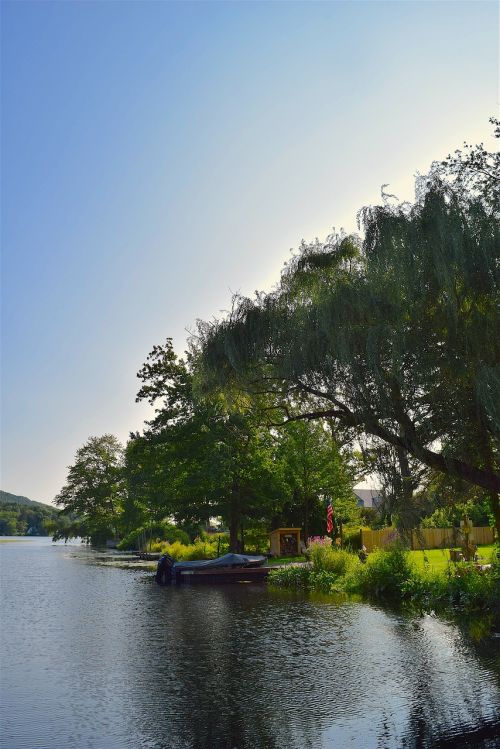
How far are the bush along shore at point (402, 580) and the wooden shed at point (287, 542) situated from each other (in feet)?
35.6

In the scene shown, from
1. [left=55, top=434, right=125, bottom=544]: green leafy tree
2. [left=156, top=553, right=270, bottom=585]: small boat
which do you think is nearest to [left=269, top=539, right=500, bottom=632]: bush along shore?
[left=156, top=553, right=270, bottom=585]: small boat

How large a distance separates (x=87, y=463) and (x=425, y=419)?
100875mm

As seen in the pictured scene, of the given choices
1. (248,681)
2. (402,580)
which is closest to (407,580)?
(402,580)

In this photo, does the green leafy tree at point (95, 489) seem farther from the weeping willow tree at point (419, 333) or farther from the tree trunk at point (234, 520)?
the weeping willow tree at point (419, 333)

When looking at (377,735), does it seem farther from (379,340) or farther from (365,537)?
(365,537)

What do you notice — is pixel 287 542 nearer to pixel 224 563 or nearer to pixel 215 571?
pixel 224 563

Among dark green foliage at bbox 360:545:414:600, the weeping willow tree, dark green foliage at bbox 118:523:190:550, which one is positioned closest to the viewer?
the weeping willow tree

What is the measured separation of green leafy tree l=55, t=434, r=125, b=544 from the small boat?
68654 millimetres

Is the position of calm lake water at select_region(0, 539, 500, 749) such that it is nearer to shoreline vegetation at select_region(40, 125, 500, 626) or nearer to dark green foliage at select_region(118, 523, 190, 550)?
shoreline vegetation at select_region(40, 125, 500, 626)

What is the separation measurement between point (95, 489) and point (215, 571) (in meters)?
74.6

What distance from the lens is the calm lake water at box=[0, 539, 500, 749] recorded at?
27.6 ft

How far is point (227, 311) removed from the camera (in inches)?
583

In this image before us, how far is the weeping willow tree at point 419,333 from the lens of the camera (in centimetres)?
1177

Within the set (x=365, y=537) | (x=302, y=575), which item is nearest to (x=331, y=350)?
(x=302, y=575)
